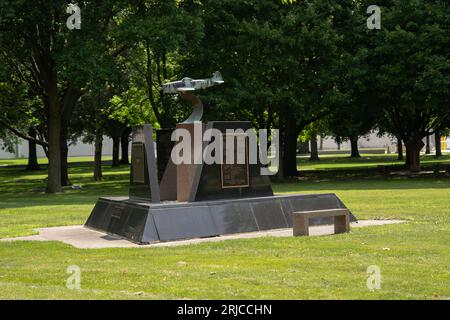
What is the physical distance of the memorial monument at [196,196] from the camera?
48.6ft

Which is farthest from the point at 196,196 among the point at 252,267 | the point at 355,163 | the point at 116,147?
the point at 116,147

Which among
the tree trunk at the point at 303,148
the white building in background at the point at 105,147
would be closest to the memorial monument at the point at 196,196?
the tree trunk at the point at 303,148

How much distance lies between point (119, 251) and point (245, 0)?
960 inches

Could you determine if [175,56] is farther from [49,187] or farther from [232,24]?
[49,187]

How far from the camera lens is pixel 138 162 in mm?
16125

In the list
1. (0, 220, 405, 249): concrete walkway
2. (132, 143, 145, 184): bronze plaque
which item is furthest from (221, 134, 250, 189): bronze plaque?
(132, 143, 145, 184): bronze plaque

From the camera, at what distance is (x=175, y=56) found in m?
39.1

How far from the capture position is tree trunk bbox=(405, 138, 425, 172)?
3969 cm

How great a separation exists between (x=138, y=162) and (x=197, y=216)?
202 cm

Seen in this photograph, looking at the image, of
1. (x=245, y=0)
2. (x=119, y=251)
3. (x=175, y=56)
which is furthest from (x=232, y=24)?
(x=119, y=251)

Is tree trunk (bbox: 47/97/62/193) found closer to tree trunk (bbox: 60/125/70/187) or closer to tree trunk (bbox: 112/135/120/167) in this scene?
tree trunk (bbox: 60/125/70/187)

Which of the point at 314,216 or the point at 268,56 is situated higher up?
the point at 268,56

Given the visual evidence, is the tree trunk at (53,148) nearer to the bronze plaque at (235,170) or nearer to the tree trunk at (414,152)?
the bronze plaque at (235,170)

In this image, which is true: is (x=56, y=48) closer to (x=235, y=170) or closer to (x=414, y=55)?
(x=414, y=55)
